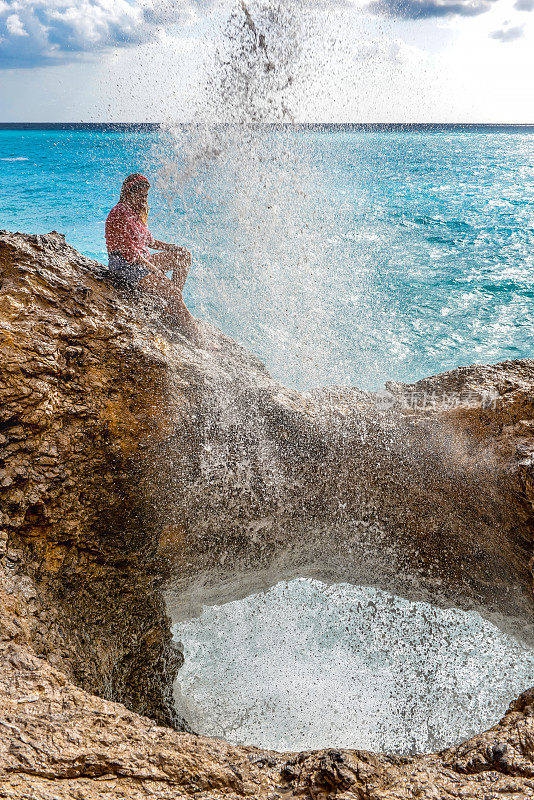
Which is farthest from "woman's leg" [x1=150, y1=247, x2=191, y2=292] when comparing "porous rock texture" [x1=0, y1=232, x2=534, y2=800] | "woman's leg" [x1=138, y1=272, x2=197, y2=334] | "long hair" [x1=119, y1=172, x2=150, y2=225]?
"porous rock texture" [x1=0, y1=232, x2=534, y2=800]

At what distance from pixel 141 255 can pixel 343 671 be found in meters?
2.86

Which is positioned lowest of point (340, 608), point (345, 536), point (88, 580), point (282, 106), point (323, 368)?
point (340, 608)

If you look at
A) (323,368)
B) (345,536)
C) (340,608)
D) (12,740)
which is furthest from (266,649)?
(323,368)

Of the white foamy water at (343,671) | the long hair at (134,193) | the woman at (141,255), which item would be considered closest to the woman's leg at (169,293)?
the woman at (141,255)

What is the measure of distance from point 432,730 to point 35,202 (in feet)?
71.0

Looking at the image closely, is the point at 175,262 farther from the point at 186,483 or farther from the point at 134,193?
the point at 186,483

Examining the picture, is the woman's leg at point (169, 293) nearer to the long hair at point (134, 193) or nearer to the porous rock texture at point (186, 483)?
the porous rock texture at point (186, 483)

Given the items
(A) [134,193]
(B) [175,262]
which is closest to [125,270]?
(B) [175,262]

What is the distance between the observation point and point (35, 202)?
1911 centimetres

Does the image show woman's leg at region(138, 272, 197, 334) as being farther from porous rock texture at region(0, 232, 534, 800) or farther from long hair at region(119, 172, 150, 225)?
long hair at region(119, 172, 150, 225)

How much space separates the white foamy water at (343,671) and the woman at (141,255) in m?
1.99

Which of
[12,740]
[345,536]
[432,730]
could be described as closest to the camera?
[12,740]

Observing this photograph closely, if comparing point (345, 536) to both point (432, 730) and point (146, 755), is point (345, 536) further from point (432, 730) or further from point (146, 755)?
point (146, 755)

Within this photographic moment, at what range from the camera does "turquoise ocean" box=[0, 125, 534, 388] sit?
22.1ft
